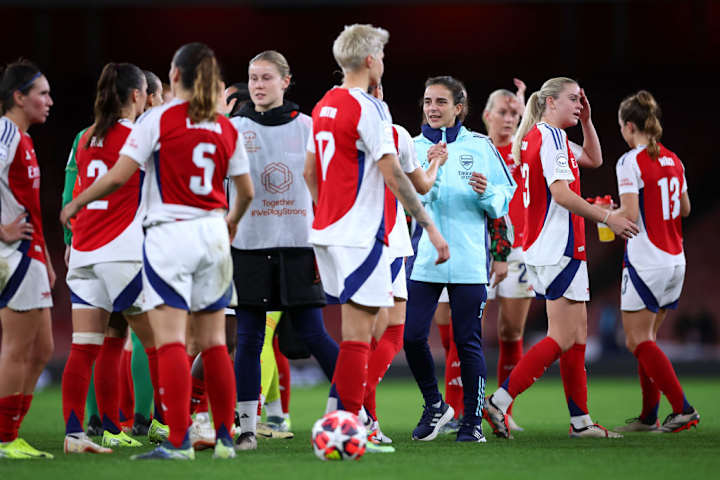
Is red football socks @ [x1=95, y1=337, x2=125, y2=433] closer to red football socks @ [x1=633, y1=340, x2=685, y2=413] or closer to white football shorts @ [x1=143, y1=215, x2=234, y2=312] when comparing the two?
white football shorts @ [x1=143, y1=215, x2=234, y2=312]

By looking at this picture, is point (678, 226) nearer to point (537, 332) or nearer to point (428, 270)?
point (428, 270)

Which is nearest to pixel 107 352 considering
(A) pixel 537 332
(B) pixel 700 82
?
(A) pixel 537 332

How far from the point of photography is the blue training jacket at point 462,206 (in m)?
6.13

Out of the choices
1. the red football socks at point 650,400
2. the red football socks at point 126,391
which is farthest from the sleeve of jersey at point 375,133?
the red football socks at point 650,400

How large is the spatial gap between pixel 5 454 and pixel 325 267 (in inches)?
75.9

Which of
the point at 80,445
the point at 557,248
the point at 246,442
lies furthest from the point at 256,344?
the point at 557,248

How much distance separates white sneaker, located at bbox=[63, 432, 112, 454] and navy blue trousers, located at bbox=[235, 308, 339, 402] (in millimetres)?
835

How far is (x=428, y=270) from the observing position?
6180 mm

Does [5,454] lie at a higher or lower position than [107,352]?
lower

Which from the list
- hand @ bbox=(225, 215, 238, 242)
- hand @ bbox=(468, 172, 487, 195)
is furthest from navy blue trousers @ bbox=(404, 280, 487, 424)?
A: hand @ bbox=(225, 215, 238, 242)

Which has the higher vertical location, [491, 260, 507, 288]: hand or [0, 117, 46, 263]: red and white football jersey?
[0, 117, 46, 263]: red and white football jersey

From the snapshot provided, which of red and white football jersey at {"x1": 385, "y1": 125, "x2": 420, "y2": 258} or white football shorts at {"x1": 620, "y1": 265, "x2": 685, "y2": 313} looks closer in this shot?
→ red and white football jersey at {"x1": 385, "y1": 125, "x2": 420, "y2": 258}

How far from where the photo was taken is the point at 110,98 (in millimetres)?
5359

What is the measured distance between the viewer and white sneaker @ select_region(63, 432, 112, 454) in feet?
17.1
